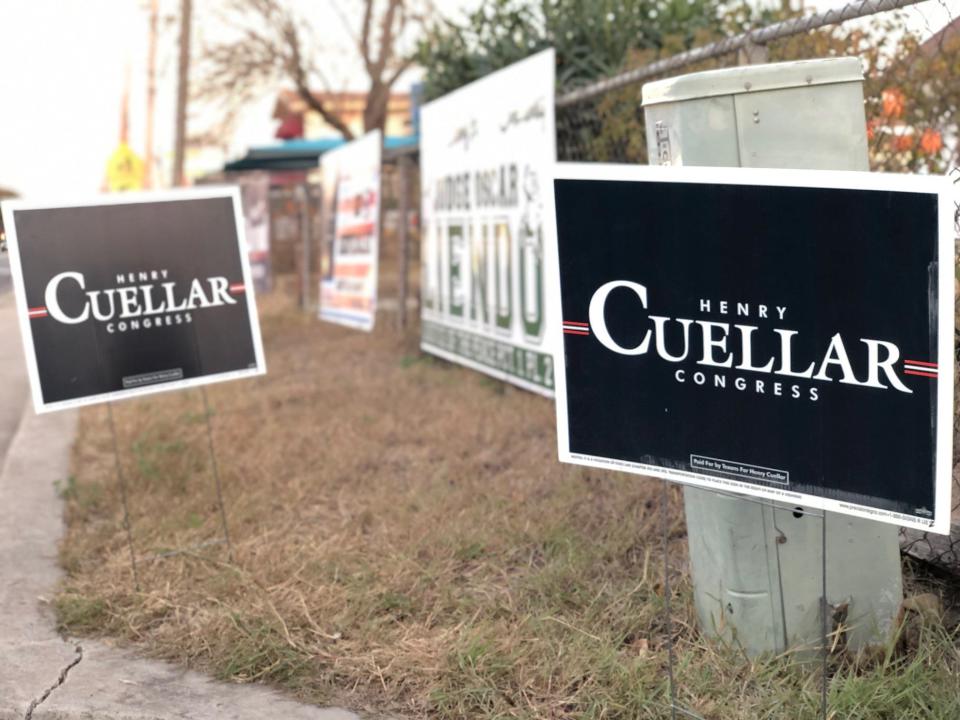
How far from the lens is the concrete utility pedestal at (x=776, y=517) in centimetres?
301

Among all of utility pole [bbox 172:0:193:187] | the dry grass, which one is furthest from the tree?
the dry grass

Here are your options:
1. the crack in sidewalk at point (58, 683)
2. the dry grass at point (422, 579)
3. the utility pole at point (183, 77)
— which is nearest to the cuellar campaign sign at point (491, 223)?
the dry grass at point (422, 579)

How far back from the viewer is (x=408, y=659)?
11.3 ft

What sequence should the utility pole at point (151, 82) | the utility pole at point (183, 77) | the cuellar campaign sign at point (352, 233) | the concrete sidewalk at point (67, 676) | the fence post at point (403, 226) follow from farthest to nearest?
the utility pole at point (151, 82) < the utility pole at point (183, 77) < the fence post at point (403, 226) < the cuellar campaign sign at point (352, 233) < the concrete sidewalk at point (67, 676)

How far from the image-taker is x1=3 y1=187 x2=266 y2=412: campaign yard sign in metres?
4.43

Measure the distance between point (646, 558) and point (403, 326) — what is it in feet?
22.3

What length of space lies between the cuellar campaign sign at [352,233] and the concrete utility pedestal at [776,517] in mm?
6173

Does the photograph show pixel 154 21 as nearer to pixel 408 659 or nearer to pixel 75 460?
pixel 75 460

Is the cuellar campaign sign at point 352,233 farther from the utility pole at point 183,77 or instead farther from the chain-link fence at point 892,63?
the utility pole at point 183,77

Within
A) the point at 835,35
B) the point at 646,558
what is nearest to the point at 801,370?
the point at 646,558

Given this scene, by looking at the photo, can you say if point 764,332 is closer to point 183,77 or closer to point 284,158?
point 183,77

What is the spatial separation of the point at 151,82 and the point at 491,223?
1138 inches

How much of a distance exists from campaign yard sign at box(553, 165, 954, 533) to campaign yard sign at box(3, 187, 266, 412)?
2.11m

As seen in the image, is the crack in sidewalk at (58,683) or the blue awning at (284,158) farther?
the blue awning at (284,158)
